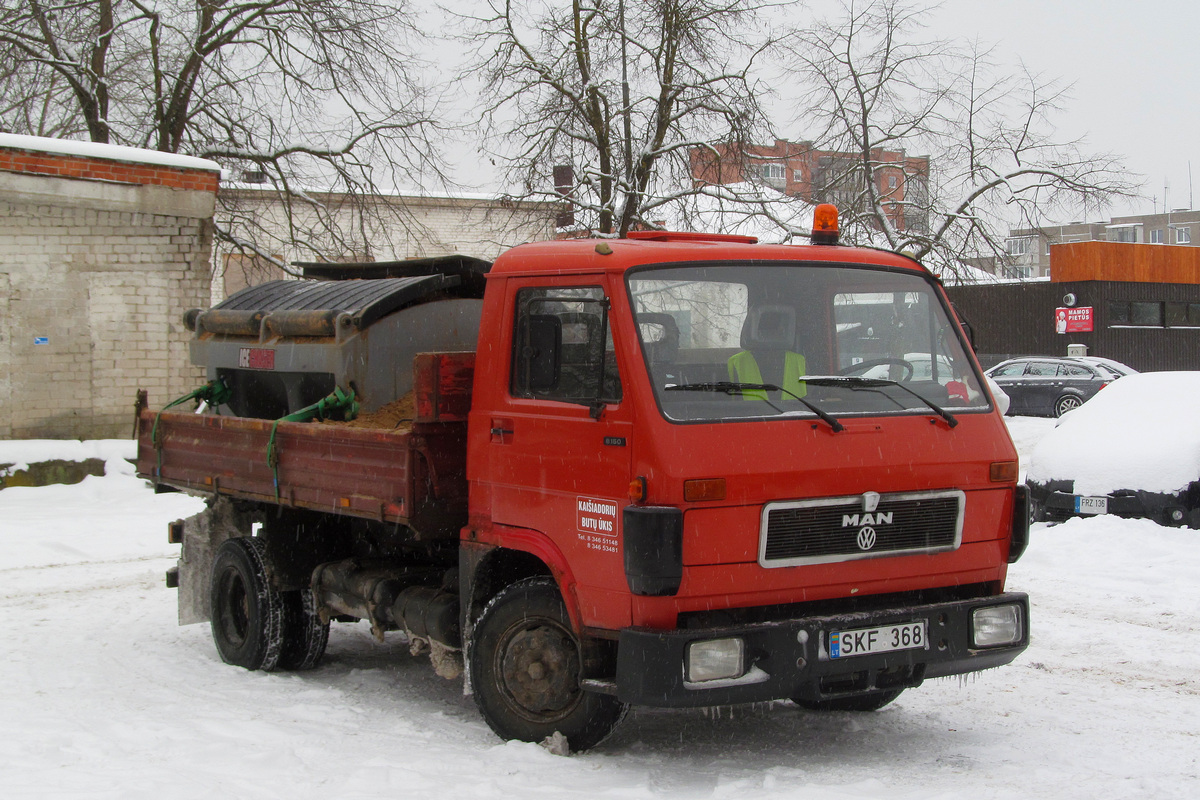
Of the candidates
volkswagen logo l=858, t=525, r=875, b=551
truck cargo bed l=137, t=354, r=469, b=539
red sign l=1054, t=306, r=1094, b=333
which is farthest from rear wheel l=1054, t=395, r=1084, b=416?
volkswagen logo l=858, t=525, r=875, b=551

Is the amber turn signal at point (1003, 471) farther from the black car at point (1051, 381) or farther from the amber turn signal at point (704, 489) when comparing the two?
the black car at point (1051, 381)

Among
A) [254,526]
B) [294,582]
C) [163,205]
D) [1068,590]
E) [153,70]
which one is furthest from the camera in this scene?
[153,70]

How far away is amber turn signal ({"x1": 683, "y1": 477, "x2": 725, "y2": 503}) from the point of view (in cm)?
448

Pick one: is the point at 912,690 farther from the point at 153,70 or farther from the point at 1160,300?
the point at 1160,300

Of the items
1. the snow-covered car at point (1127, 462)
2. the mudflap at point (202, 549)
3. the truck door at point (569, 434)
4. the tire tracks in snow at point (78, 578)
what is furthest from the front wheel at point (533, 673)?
the snow-covered car at point (1127, 462)

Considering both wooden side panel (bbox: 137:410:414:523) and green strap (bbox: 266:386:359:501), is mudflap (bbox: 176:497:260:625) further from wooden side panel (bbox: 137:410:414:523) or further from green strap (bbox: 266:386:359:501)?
green strap (bbox: 266:386:359:501)

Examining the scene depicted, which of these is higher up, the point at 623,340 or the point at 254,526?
the point at 623,340

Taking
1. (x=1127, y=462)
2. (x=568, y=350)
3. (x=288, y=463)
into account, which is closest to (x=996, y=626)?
(x=568, y=350)

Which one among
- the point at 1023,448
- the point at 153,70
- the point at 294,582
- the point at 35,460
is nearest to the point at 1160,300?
the point at 1023,448

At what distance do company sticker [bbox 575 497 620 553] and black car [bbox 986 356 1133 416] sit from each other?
23.8 metres

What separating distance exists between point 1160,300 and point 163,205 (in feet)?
108

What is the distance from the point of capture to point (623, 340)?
15.7 feet

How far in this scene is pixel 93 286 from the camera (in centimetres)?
1476

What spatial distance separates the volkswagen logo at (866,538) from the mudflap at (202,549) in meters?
4.18
